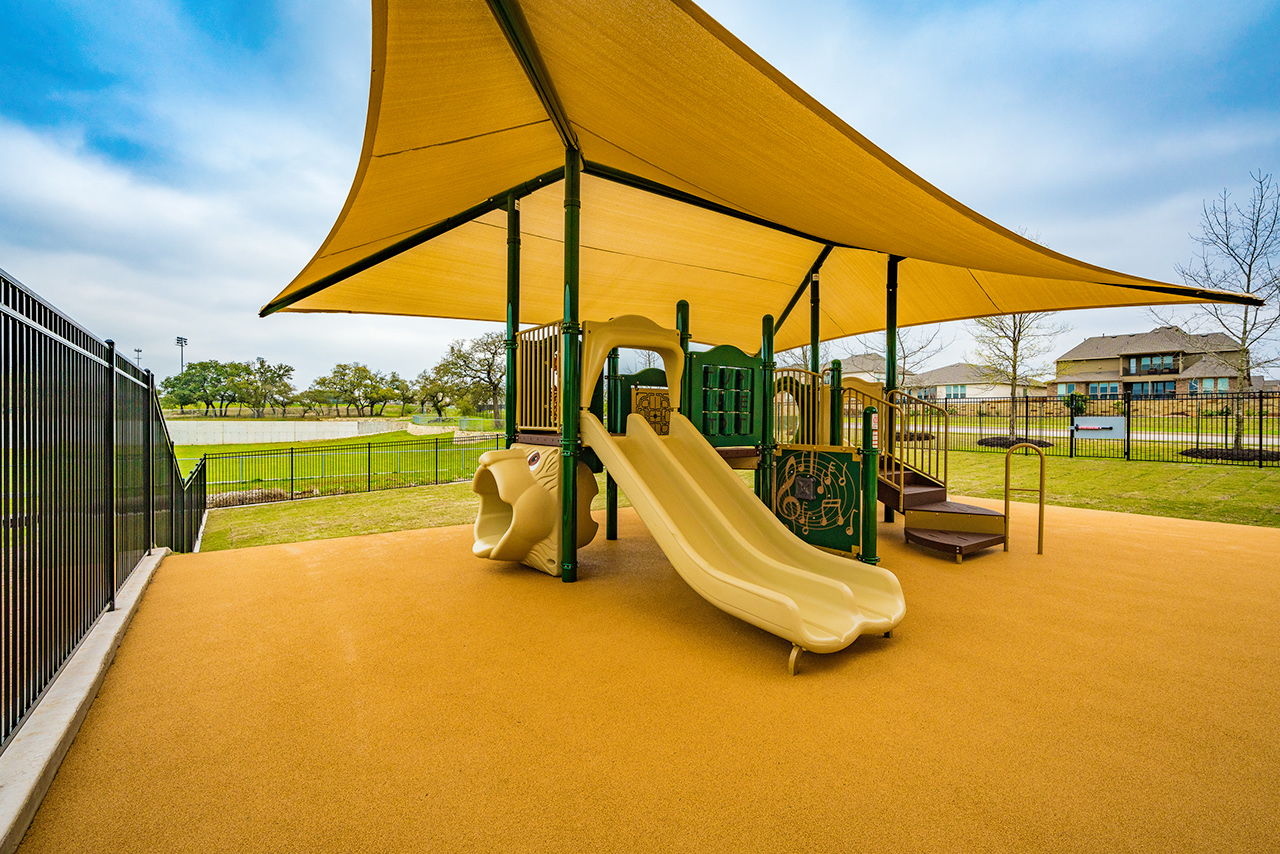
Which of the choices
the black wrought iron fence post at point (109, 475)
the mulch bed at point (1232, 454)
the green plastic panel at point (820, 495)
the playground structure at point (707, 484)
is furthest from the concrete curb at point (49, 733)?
the mulch bed at point (1232, 454)

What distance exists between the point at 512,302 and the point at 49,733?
165 inches

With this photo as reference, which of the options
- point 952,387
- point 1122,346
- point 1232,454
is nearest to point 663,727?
point 1232,454

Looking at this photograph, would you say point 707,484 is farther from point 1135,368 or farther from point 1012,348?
point 1135,368

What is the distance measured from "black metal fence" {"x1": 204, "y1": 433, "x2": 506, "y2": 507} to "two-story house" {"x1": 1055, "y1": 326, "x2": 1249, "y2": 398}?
36.3 meters

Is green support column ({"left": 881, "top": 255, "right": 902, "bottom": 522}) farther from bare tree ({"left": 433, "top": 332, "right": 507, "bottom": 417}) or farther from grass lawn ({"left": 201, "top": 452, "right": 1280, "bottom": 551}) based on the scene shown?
bare tree ({"left": 433, "top": 332, "right": 507, "bottom": 417})

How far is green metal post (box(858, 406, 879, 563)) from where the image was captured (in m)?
4.29

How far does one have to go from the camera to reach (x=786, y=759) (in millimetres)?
1945

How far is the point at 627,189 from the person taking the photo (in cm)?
517

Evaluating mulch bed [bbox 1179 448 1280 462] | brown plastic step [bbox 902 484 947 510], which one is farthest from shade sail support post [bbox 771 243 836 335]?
mulch bed [bbox 1179 448 1280 462]

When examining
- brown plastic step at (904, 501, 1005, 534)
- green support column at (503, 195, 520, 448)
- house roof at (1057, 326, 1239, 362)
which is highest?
house roof at (1057, 326, 1239, 362)

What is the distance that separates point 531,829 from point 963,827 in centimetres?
132

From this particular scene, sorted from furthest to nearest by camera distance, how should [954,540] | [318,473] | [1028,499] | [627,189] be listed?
[318,473]
[1028,499]
[627,189]
[954,540]

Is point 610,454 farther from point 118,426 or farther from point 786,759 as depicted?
point 118,426

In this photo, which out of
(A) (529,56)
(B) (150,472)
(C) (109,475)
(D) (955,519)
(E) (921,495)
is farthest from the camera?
(E) (921,495)
